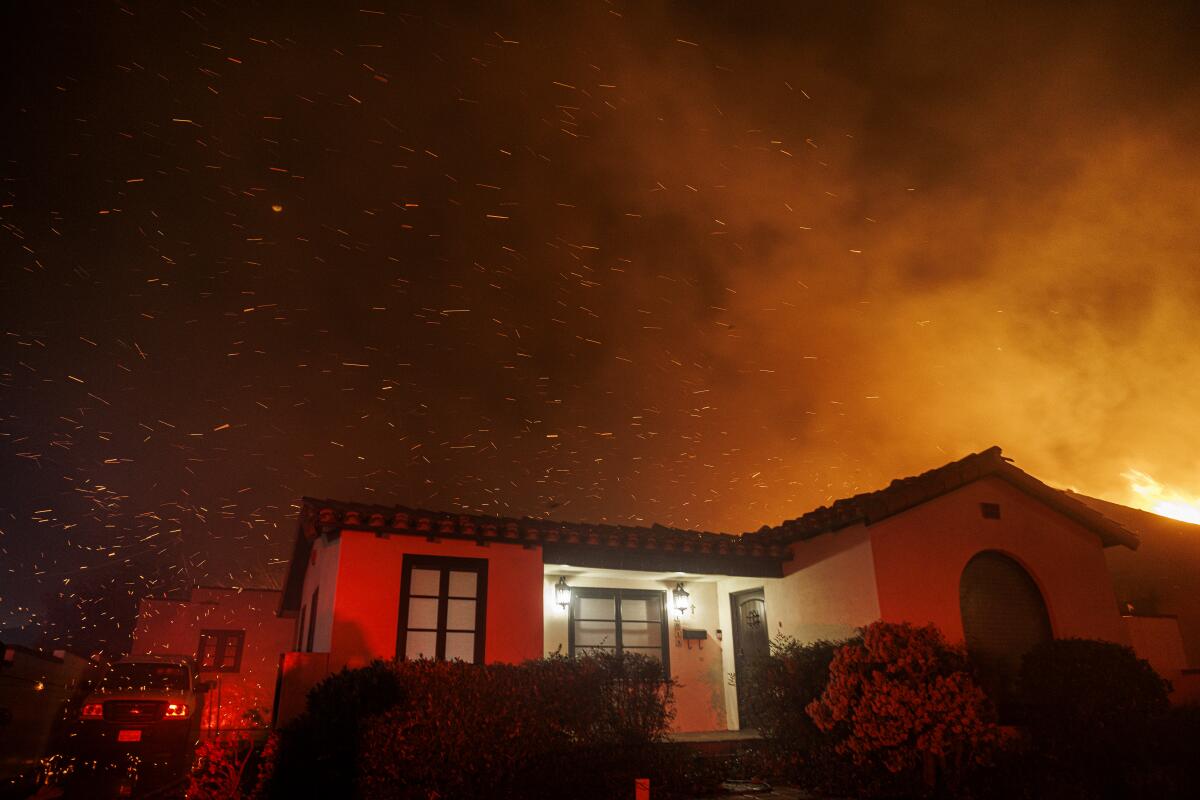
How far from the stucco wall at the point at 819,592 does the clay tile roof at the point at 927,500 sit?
308 millimetres

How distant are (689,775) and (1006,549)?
23.3 ft

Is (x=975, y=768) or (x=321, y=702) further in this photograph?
(x=975, y=768)

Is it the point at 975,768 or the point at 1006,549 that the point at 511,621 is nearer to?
the point at 975,768

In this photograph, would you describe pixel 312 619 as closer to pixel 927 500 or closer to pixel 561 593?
pixel 561 593

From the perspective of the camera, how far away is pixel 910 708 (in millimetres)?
8938

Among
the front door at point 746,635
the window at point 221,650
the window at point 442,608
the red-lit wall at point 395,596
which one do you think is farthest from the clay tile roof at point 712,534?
the window at point 221,650

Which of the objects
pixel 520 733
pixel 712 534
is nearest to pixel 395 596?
pixel 520 733

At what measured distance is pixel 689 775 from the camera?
9664 mm

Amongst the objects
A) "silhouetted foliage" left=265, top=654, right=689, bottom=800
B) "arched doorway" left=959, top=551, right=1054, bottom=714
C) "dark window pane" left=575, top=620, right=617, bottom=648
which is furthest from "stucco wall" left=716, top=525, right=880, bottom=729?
"silhouetted foliage" left=265, top=654, right=689, bottom=800

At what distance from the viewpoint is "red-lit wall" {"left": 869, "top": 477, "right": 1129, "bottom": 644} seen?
1166 cm

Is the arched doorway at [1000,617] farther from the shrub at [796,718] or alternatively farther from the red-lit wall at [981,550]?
the shrub at [796,718]

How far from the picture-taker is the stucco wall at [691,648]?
13.1 meters

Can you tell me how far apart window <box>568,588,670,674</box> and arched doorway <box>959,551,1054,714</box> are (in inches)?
209

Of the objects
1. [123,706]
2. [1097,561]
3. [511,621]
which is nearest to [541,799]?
[511,621]
